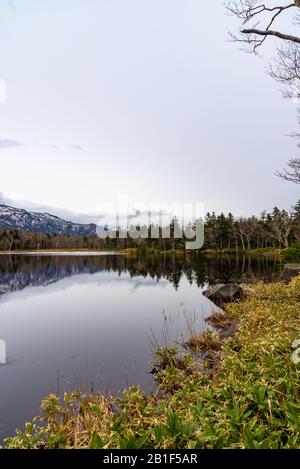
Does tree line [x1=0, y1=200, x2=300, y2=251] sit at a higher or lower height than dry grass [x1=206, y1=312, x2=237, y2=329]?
higher

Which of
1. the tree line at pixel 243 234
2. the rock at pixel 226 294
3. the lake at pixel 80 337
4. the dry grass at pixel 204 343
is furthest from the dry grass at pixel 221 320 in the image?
the tree line at pixel 243 234

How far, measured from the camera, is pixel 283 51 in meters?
9.41

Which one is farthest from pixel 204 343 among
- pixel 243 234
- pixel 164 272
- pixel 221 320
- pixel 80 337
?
pixel 243 234

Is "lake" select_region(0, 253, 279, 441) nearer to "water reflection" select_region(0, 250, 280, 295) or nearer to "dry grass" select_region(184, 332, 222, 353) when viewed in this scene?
"dry grass" select_region(184, 332, 222, 353)

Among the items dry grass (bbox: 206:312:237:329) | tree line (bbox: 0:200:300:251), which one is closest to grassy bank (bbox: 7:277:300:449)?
dry grass (bbox: 206:312:237:329)

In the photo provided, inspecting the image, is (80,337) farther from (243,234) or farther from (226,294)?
(243,234)

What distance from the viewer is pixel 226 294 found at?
50.9 ft

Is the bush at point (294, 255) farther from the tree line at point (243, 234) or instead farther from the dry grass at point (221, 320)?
the tree line at point (243, 234)

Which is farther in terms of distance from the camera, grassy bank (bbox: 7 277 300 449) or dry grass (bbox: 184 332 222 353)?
dry grass (bbox: 184 332 222 353)

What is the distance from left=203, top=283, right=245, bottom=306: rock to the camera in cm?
1504

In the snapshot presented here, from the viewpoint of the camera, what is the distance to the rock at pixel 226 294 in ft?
49.3

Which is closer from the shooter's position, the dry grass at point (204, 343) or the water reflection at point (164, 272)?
the dry grass at point (204, 343)
